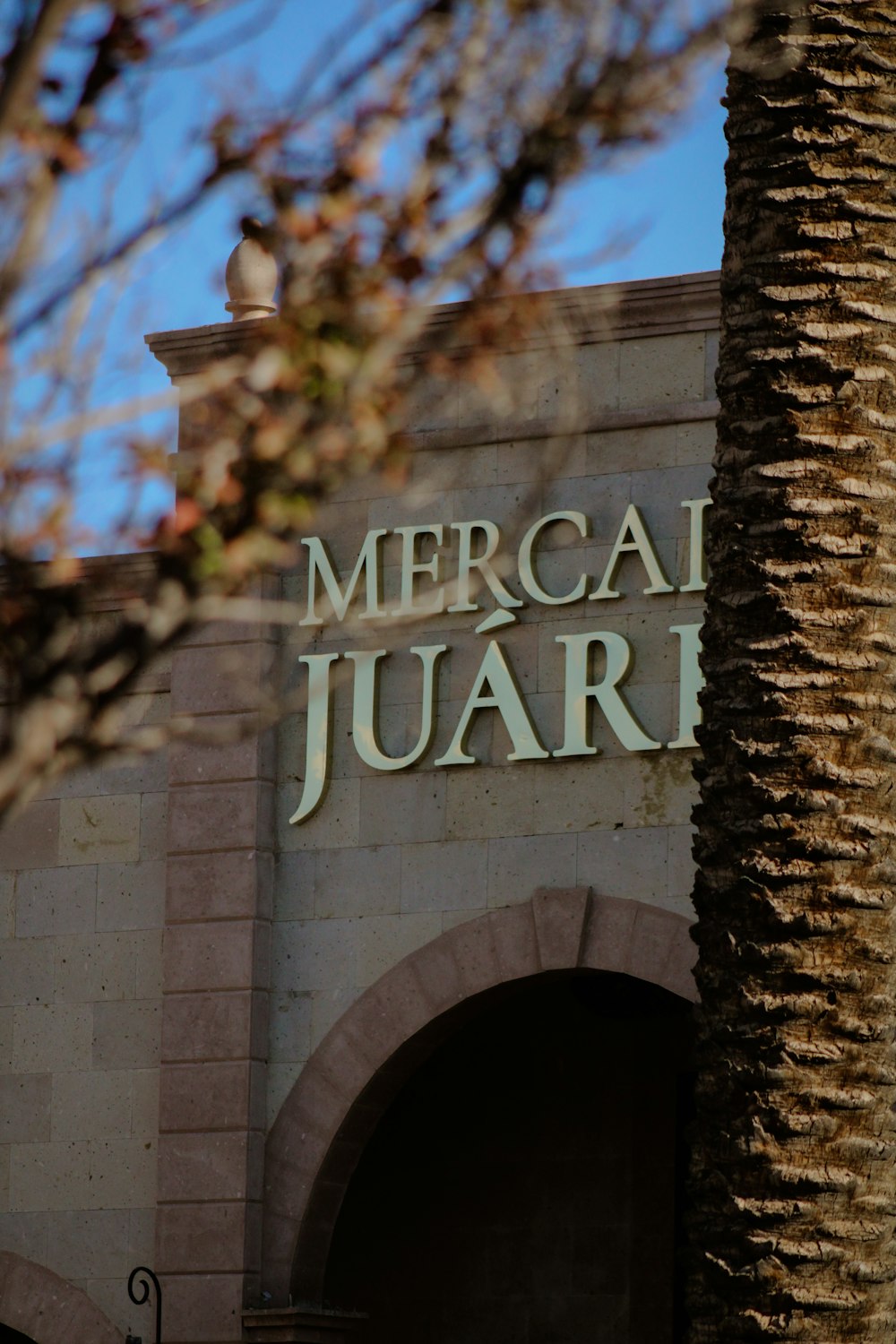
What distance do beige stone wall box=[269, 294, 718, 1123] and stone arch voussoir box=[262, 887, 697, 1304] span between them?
127 mm

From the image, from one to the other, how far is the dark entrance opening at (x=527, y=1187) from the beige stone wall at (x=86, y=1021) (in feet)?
7.12

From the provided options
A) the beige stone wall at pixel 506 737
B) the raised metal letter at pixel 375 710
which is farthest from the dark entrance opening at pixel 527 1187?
the raised metal letter at pixel 375 710

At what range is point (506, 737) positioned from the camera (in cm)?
1477

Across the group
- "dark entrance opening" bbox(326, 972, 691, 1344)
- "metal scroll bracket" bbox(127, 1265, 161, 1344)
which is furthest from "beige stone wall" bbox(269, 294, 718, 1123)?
"dark entrance opening" bbox(326, 972, 691, 1344)

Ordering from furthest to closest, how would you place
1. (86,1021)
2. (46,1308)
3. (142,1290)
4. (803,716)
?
(86,1021), (46,1308), (142,1290), (803,716)

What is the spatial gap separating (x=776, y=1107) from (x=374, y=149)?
140 inches

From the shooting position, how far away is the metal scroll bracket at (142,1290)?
1480 cm

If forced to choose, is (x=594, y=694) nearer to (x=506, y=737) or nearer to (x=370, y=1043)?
(x=506, y=737)

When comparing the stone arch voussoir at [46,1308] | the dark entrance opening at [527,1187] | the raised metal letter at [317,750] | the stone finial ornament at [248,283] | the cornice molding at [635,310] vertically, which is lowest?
the stone arch voussoir at [46,1308]

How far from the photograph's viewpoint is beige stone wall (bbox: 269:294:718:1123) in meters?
14.4

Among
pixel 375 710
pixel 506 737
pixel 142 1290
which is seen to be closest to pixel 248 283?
pixel 375 710

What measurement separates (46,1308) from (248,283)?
667 cm

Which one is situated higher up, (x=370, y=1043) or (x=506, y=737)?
(x=506, y=737)

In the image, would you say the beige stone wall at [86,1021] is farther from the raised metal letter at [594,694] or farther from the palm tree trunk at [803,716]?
the palm tree trunk at [803,716]
